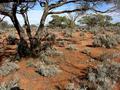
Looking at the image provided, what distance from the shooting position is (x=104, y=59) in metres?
14.5

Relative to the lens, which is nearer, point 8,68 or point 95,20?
point 8,68

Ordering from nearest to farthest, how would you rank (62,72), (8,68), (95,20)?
(62,72) → (8,68) → (95,20)

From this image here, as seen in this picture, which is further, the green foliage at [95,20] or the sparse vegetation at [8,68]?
the green foliage at [95,20]

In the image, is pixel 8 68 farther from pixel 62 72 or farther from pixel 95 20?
pixel 95 20

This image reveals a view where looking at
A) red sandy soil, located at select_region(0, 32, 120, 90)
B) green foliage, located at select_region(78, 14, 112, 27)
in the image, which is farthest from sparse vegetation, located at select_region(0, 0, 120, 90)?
green foliage, located at select_region(78, 14, 112, 27)

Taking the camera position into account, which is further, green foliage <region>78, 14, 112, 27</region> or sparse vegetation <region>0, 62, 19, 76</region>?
green foliage <region>78, 14, 112, 27</region>

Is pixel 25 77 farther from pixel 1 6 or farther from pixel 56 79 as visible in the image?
pixel 1 6

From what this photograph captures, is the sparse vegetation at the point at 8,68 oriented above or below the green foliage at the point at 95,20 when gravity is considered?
above

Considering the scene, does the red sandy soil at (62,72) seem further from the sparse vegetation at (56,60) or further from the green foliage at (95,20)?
the green foliage at (95,20)

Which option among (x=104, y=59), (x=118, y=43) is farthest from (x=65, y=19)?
(x=104, y=59)

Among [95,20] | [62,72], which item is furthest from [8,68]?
[95,20]

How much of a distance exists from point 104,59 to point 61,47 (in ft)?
11.5

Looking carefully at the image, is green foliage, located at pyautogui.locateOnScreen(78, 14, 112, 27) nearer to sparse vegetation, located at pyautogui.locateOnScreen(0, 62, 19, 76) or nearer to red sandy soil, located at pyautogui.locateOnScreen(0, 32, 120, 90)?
red sandy soil, located at pyautogui.locateOnScreen(0, 32, 120, 90)

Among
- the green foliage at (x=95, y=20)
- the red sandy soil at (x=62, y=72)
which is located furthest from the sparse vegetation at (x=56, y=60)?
the green foliage at (x=95, y=20)
